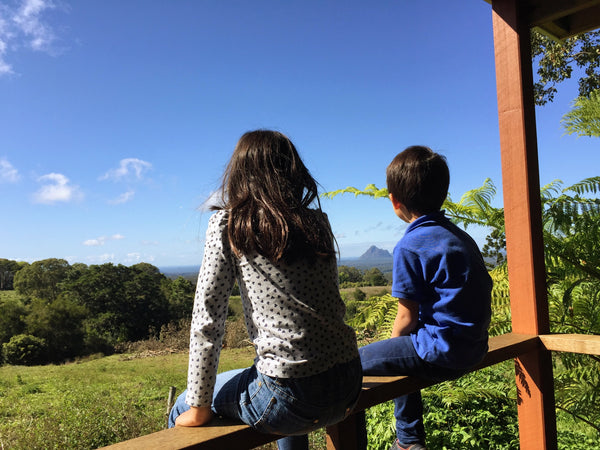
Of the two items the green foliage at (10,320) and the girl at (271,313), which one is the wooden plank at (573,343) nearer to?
the girl at (271,313)

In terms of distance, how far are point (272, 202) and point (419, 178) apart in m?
0.46

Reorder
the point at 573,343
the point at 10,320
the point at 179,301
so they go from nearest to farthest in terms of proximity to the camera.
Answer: the point at 573,343
the point at 10,320
the point at 179,301

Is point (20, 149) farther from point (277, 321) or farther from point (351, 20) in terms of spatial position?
point (277, 321)

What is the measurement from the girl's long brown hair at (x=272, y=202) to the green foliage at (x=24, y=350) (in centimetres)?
Result: 2018

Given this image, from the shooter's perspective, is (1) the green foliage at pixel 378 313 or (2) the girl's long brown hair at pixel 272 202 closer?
(2) the girl's long brown hair at pixel 272 202

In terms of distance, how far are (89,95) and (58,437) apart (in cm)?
4782

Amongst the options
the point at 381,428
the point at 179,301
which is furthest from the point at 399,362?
the point at 179,301

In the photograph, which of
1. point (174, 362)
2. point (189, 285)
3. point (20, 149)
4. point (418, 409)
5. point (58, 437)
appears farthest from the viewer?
point (20, 149)

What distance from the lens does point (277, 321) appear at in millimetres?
729

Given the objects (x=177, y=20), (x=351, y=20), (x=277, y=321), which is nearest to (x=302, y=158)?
(x=277, y=321)

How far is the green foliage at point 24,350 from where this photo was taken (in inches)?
657

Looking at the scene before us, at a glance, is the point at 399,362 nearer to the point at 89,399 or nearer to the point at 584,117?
the point at 584,117

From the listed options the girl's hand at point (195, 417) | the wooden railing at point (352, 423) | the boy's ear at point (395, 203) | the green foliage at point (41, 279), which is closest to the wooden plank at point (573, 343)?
the wooden railing at point (352, 423)

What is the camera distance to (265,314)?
737mm
